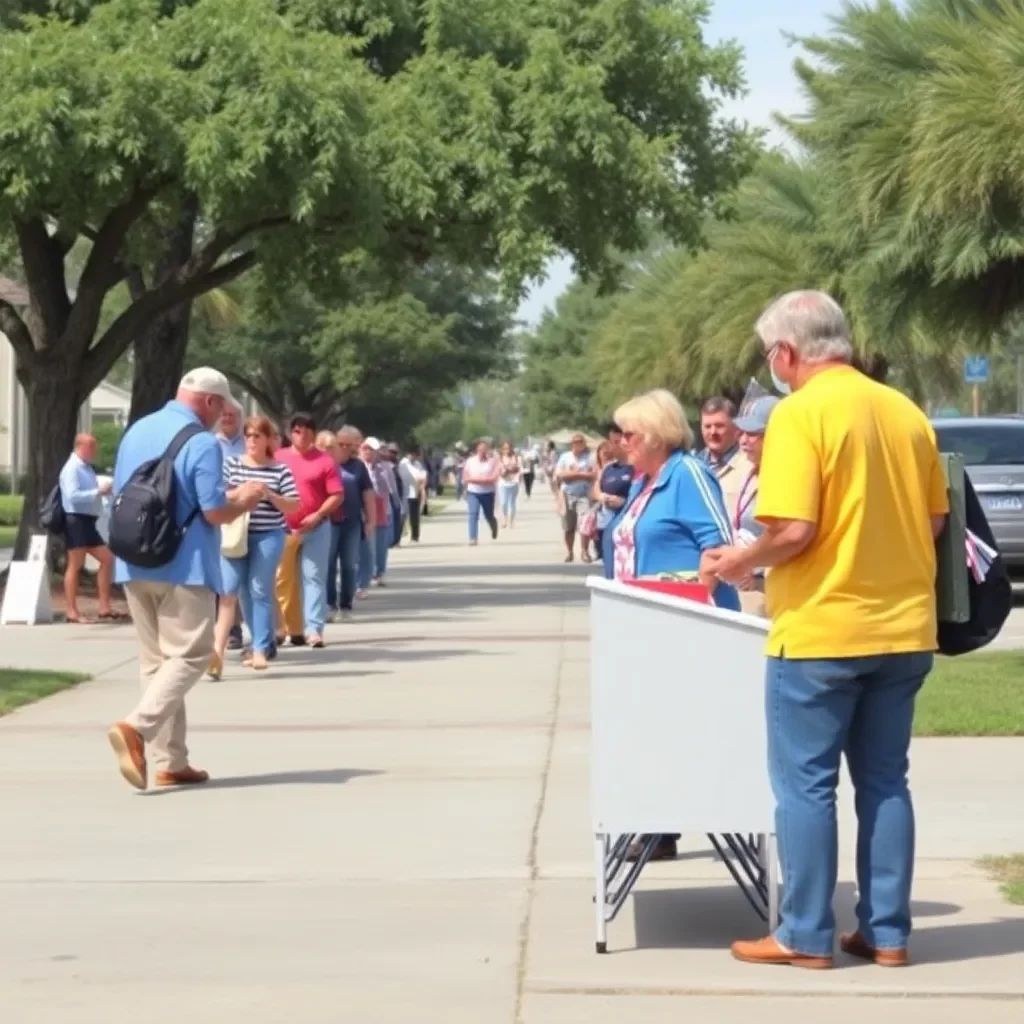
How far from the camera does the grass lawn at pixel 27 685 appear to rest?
13.9m

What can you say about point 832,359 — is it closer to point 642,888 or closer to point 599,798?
point 599,798

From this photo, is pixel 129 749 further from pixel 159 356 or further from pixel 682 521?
pixel 159 356

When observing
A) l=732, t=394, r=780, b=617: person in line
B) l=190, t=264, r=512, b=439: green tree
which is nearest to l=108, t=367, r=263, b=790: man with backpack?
l=732, t=394, r=780, b=617: person in line

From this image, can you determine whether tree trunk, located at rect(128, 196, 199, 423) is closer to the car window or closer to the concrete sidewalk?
the car window

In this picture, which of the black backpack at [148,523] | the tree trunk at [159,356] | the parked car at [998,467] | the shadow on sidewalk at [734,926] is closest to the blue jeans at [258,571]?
the black backpack at [148,523]

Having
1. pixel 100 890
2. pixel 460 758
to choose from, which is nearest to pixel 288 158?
pixel 460 758

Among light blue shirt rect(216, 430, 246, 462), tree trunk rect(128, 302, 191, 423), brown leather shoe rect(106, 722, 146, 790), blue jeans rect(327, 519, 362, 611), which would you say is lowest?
brown leather shoe rect(106, 722, 146, 790)

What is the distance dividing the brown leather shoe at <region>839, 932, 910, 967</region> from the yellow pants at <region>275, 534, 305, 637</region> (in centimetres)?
1125

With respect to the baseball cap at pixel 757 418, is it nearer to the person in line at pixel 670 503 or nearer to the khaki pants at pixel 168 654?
the person in line at pixel 670 503

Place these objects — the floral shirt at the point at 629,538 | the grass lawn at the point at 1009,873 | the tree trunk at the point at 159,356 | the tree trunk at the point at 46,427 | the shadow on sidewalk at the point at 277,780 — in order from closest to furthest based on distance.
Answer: the grass lawn at the point at 1009,873 < the floral shirt at the point at 629,538 < the shadow on sidewalk at the point at 277,780 < the tree trunk at the point at 46,427 < the tree trunk at the point at 159,356

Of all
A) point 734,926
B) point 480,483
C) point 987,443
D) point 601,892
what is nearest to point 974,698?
point 734,926

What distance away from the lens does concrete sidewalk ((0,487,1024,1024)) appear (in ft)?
21.2

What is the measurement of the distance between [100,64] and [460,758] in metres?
11.1

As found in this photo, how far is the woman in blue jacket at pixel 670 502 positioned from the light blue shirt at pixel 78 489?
13349 mm
